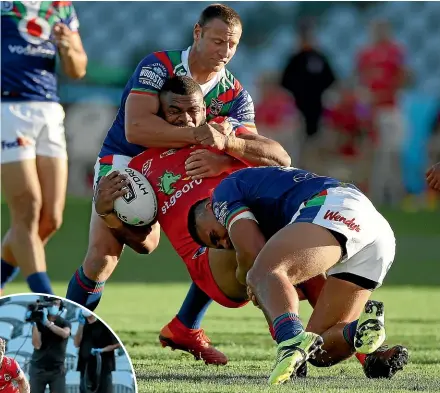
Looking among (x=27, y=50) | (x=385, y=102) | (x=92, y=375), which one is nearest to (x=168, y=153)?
(x=27, y=50)

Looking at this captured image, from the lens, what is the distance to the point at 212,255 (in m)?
5.21

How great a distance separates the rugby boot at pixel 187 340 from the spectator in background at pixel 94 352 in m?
Answer: 1.95

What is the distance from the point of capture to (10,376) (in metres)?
3.28

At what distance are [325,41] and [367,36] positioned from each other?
2.87 ft

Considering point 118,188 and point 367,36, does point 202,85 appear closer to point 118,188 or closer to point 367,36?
point 118,188

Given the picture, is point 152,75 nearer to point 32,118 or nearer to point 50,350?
point 32,118

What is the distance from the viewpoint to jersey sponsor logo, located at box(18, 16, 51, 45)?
7340 mm

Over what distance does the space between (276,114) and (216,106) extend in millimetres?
11256

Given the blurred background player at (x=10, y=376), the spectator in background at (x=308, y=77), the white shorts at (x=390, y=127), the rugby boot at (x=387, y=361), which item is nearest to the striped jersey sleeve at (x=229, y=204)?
the rugby boot at (x=387, y=361)

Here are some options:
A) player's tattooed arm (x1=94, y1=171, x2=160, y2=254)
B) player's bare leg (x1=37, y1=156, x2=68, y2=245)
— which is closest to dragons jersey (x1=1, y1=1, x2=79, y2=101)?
player's bare leg (x1=37, y1=156, x2=68, y2=245)

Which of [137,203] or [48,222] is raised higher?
[137,203]

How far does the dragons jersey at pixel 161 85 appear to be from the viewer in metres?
5.79

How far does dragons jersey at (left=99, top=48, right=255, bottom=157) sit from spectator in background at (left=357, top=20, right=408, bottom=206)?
10594mm

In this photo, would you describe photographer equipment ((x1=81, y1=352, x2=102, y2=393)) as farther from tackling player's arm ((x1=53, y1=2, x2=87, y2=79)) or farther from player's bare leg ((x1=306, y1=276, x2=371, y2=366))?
tackling player's arm ((x1=53, y1=2, x2=87, y2=79))
